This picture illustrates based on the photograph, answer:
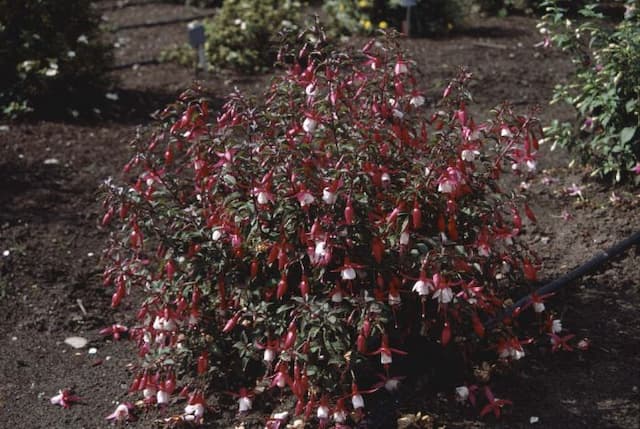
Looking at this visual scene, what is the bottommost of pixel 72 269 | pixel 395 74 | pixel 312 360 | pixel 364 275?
pixel 72 269

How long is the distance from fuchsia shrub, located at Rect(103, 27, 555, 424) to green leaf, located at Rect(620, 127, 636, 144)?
134cm

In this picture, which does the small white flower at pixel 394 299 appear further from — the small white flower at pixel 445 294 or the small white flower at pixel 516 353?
the small white flower at pixel 516 353

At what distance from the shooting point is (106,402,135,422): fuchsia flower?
3.09 metres

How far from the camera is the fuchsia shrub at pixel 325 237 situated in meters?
2.66

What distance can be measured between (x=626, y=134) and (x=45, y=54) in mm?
3792

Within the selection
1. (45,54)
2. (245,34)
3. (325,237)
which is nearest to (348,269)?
(325,237)

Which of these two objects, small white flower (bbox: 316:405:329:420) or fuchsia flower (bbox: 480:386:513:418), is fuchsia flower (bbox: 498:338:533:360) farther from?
small white flower (bbox: 316:405:329:420)

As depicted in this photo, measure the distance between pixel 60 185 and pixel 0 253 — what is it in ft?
2.67

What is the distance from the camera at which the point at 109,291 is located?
4094 mm

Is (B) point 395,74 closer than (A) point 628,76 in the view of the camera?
Yes

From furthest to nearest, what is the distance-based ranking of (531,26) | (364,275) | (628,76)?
1. (531,26)
2. (628,76)
3. (364,275)

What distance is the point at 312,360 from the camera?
2754mm

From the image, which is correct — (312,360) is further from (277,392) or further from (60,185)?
(60,185)

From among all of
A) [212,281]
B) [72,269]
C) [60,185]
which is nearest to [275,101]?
[212,281]
